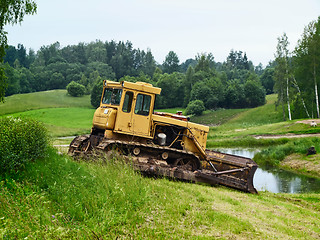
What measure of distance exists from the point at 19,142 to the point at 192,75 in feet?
323

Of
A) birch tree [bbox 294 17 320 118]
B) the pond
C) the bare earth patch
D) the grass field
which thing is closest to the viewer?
the grass field

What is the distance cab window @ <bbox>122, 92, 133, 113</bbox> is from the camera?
46.3 ft

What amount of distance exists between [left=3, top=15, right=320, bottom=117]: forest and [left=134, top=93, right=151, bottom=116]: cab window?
5653mm

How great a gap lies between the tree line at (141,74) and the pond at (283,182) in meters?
46.6

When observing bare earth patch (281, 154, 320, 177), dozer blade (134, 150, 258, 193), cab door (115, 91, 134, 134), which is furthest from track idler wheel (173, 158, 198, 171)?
bare earth patch (281, 154, 320, 177)

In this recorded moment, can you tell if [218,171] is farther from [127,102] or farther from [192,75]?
[192,75]

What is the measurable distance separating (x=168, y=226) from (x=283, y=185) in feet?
50.5

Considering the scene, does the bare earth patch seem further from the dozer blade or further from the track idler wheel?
the track idler wheel

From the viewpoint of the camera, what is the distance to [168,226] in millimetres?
6938

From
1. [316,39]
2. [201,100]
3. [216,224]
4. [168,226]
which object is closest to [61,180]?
[168,226]

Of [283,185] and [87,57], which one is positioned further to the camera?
[87,57]

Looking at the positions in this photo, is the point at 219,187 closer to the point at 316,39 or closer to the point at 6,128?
the point at 6,128

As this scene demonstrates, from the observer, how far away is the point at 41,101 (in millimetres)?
94250

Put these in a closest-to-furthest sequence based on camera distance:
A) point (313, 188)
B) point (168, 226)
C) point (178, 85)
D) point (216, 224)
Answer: point (168, 226), point (216, 224), point (313, 188), point (178, 85)
